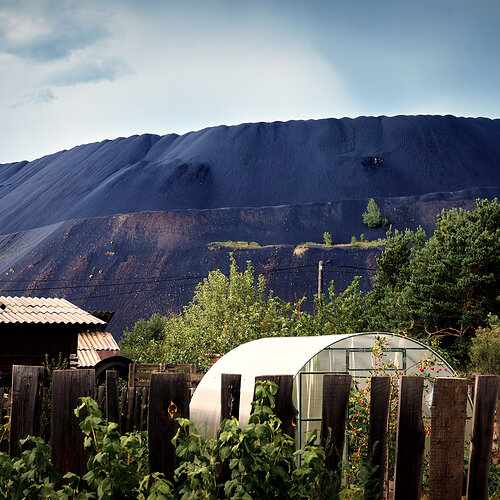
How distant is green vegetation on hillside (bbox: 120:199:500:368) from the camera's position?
88.1 ft

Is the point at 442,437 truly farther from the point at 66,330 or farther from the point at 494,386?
the point at 66,330

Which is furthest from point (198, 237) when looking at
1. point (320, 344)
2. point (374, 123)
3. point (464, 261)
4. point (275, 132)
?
point (320, 344)

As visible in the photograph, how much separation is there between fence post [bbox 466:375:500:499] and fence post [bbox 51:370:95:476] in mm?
1988

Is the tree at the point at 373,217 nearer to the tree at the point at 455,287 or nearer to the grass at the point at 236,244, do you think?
the grass at the point at 236,244

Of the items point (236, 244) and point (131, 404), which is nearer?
point (131, 404)

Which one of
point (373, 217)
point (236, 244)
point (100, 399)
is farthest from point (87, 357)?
point (373, 217)

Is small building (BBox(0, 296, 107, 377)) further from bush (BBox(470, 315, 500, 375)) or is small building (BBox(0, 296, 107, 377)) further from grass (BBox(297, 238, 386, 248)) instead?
grass (BBox(297, 238, 386, 248))

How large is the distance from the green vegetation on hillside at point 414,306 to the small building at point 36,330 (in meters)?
3.89

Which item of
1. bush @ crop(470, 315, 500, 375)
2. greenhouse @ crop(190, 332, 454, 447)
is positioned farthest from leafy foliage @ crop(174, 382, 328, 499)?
bush @ crop(470, 315, 500, 375)

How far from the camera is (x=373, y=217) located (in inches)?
3802

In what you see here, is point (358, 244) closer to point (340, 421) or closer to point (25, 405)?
point (340, 421)

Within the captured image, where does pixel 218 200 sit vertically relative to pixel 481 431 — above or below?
above

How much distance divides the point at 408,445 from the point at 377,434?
0.56 ft

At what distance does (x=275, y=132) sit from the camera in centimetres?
13062
